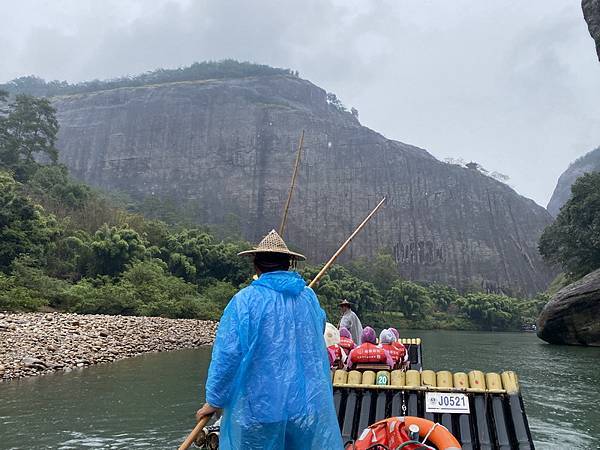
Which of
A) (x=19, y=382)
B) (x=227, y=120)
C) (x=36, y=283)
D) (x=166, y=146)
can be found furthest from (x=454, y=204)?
Result: (x=19, y=382)

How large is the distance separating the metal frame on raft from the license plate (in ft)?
0.15

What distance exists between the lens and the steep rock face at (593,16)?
992 inches

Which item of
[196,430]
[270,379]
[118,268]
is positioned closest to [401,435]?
[270,379]

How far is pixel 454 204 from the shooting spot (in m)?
78.8

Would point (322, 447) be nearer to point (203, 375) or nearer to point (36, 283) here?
point (203, 375)

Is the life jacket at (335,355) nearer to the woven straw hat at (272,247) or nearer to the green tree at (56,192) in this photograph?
the woven straw hat at (272,247)

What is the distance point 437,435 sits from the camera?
374 centimetres

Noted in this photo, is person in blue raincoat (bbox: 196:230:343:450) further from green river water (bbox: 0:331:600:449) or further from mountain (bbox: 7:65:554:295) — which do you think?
mountain (bbox: 7:65:554:295)

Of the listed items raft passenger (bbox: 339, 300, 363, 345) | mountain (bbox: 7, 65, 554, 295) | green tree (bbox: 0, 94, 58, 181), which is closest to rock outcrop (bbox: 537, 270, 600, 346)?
raft passenger (bbox: 339, 300, 363, 345)

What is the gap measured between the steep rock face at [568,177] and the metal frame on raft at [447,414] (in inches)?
5016

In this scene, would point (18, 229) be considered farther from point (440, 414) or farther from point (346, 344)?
point (440, 414)

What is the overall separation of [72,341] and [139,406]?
6210 millimetres

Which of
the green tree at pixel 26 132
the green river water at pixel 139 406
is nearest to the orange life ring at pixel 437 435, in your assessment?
the green river water at pixel 139 406

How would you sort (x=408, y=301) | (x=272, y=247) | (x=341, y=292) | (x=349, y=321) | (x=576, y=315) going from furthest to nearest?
(x=408, y=301) < (x=341, y=292) < (x=576, y=315) < (x=349, y=321) < (x=272, y=247)
